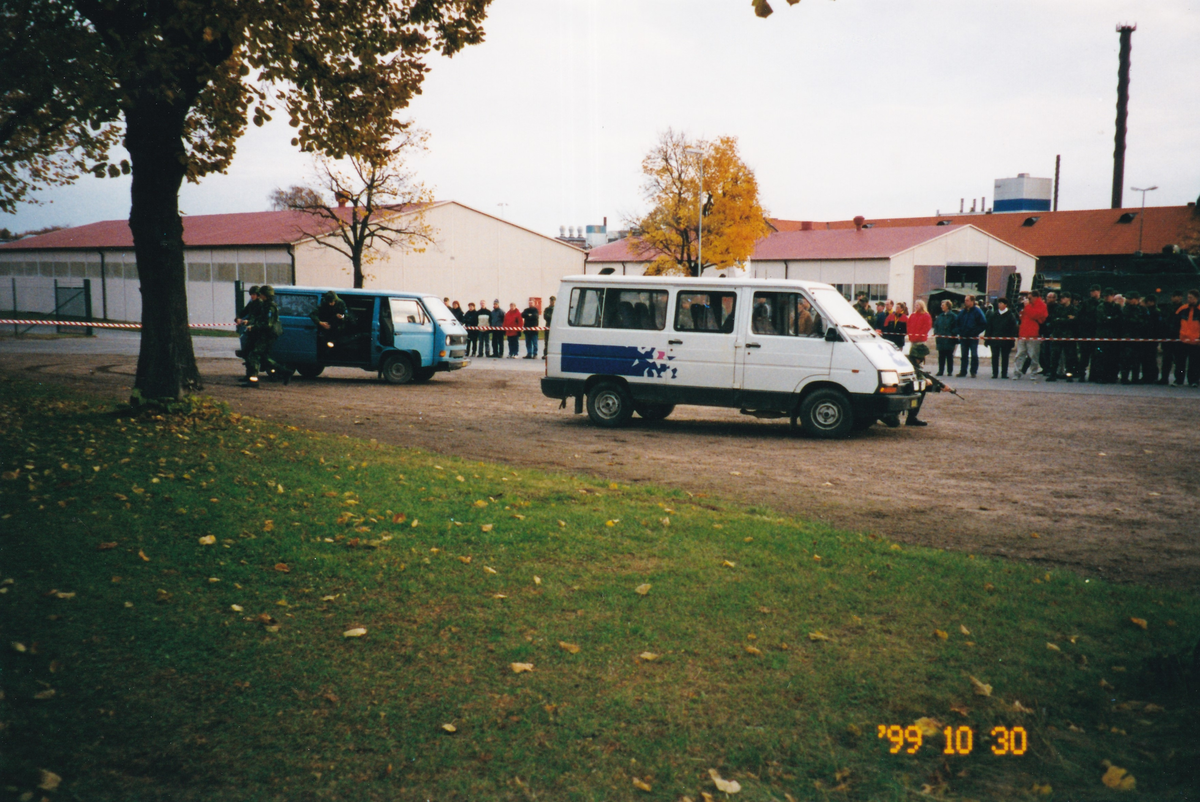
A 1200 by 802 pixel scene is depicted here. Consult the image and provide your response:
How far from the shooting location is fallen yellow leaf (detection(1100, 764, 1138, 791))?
10.8 feet

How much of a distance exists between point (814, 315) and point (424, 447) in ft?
18.1

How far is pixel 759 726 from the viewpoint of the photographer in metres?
3.79

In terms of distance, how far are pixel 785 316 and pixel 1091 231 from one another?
208 ft

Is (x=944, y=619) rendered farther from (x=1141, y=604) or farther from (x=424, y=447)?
(x=424, y=447)

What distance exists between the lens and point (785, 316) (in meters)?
12.2

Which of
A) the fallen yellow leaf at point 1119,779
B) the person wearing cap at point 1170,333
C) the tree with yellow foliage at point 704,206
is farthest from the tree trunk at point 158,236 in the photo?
the tree with yellow foliage at point 704,206

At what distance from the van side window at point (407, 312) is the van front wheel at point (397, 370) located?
837 mm

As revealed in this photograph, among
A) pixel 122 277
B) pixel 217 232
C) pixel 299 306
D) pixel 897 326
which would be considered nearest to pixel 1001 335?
pixel 897 326

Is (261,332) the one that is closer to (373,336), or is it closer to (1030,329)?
(373,336)

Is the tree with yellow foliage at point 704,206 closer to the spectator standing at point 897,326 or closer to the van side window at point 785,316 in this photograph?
the spectator standing at point 897,326

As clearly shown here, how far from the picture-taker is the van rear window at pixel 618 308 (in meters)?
12.7
